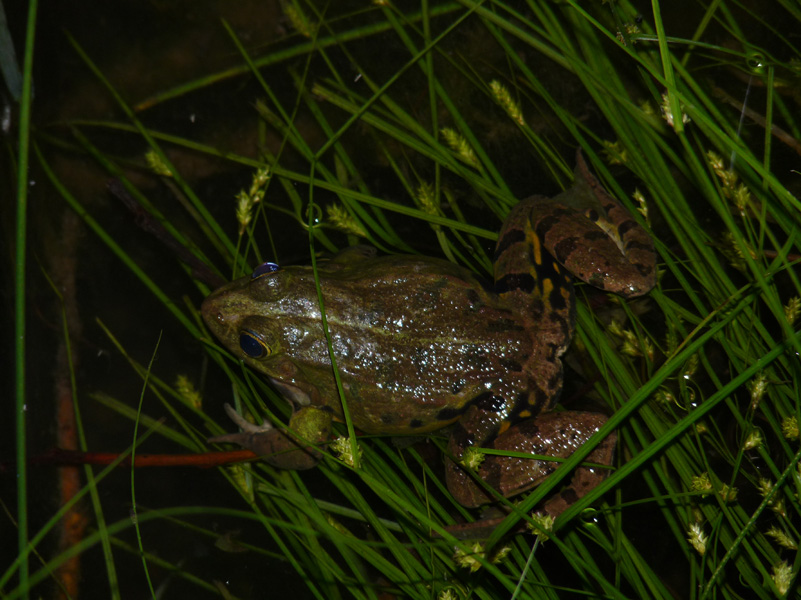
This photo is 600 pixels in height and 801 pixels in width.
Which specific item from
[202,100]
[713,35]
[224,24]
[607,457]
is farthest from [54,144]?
[713,35]

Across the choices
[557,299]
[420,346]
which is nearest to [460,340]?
[420,346]

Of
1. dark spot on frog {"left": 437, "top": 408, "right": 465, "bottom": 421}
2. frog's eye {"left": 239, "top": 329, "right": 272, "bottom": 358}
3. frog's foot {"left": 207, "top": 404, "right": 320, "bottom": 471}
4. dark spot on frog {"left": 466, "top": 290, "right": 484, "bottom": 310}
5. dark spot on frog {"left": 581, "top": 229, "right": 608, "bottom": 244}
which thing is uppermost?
dark spot on frog {"left": 581, "top": 229, "right": 608, "bottom": 244}

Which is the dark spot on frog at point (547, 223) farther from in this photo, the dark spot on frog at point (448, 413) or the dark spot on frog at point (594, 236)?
the dark spot on frog at point (448, 413)

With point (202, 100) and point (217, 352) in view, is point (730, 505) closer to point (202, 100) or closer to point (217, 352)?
point (217, 352)

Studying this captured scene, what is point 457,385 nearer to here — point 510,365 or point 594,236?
point 510,365

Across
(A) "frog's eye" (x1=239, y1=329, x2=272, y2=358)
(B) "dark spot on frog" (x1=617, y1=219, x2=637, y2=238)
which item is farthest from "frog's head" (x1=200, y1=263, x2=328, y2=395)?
(B) "dark spot on frog" (x1=617, y1=219, x2=637, y2=238)

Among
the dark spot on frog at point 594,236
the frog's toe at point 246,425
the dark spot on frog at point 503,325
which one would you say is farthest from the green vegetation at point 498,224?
the dark spot on frog at point 503,325

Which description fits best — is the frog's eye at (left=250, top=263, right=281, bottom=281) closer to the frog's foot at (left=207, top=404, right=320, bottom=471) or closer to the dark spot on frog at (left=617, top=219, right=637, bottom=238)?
the frog's foot at (left=207, top=404, right=320, bottom=471)
